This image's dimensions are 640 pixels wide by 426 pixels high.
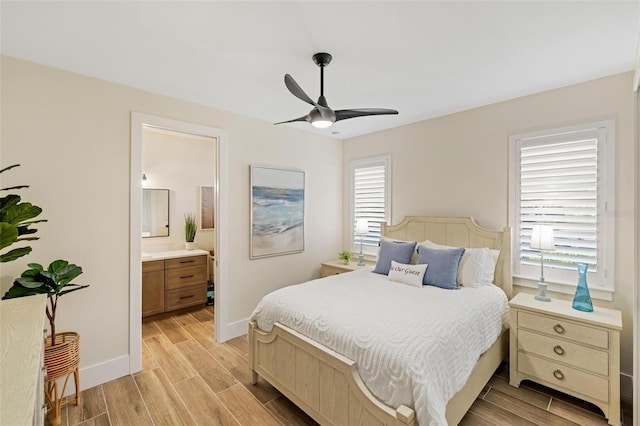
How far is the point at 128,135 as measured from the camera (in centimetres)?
268

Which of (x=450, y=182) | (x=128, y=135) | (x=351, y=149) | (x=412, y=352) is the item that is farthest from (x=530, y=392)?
(x=128, y=135)

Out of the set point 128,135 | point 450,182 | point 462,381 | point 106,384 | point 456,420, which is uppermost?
point 128,135

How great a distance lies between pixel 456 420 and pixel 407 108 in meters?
2.93

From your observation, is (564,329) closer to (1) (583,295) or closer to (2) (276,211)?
(1) (583,295)

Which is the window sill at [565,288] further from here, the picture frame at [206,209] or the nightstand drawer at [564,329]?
the picture frame at [206,209]

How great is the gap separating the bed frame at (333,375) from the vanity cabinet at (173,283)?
83.9 inches

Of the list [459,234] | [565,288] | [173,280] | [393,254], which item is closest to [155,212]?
[173,280]

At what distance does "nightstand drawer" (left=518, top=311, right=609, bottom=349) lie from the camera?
212cm

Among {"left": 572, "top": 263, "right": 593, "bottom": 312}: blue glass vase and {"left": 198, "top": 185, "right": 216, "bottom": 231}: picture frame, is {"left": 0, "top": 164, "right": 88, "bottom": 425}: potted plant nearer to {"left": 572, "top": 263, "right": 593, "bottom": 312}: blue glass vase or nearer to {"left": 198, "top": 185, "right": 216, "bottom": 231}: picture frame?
{"left": 198, "top": 185, "right": 216, "bottom": 231}: picture frame

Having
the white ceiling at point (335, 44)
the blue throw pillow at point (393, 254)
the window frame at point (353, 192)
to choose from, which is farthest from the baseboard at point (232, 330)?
the white ceiling at point (335, 44)

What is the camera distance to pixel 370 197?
438 centimetres

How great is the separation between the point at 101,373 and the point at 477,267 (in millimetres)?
3594

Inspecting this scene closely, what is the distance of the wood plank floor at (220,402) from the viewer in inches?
82.4

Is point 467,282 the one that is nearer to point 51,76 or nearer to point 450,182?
point 450,182
